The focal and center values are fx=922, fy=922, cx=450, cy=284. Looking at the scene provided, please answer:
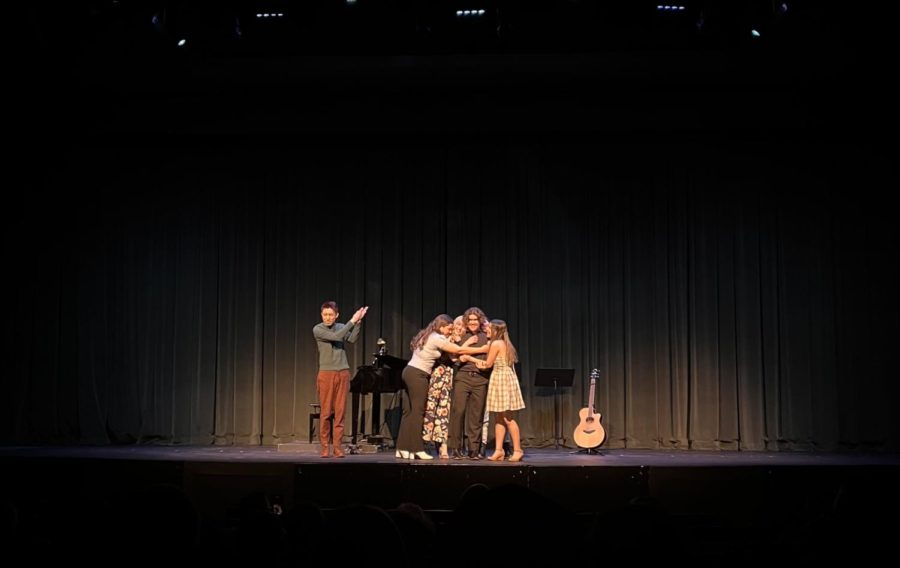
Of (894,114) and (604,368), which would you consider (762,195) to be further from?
(604,368)

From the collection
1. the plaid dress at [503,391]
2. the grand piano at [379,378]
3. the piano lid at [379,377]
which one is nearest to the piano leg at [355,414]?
the grand piano at [379,378]

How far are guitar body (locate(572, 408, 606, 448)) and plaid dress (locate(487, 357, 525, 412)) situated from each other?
175 cm

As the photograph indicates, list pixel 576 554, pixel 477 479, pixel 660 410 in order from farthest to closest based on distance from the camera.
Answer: pixel 660 410, pixel 477 479, pixel 576 554

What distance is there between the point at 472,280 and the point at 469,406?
3160 millimetres

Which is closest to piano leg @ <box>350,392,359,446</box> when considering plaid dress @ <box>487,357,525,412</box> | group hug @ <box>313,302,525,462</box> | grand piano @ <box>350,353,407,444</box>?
grand piano @ <box>350,353,407,444</box>

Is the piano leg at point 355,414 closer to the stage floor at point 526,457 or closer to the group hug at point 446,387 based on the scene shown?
the stage floor at point 526,457

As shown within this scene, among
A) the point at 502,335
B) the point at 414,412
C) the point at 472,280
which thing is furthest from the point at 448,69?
the point at 414,412

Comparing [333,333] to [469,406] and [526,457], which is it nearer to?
[469,406]

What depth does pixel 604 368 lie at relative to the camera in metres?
12.8

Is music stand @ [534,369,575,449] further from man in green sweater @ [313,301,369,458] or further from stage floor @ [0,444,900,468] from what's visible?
man in green sweater @ [313,301,369,458]

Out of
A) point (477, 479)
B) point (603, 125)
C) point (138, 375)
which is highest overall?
point (603, 125)

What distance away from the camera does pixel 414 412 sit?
33.2 ft

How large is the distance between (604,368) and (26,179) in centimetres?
869

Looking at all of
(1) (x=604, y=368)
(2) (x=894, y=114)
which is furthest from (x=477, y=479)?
(2) (x=894, y=114)
